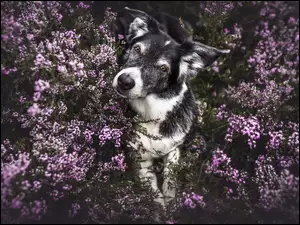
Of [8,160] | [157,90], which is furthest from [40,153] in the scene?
[157,90]

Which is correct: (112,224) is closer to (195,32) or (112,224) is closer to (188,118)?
(188,118)

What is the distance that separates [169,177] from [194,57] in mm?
1539

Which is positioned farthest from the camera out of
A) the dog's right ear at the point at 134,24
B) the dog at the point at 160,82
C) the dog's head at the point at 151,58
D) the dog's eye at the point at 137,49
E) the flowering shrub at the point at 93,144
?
the dog's right ear at the point at 134,24

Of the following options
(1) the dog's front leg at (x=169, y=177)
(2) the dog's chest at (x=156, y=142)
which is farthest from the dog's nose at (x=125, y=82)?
(1) the dog's front leg at (x=169, y=177)

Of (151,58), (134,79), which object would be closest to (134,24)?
(151,58)

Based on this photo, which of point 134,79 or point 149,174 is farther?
point 149,174

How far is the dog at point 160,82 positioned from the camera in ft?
14.8

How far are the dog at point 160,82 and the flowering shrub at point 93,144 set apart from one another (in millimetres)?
206

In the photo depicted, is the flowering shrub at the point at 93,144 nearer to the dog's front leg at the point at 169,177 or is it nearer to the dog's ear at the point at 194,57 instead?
the dog's front leg at the point at 169,177

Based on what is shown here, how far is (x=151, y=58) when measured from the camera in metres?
4.50

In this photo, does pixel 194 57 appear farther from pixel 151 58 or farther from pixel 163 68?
pixel 151 58

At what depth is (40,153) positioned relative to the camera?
12.9 feet

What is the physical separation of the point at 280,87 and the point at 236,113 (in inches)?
31.5

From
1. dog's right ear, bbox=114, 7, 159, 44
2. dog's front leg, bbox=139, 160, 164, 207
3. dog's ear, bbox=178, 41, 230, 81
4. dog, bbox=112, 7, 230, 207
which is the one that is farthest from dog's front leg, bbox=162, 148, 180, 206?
dog's right ear, bbox=114, 7, 159, 44
